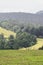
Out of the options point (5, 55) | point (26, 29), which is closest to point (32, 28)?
point (26, 29)

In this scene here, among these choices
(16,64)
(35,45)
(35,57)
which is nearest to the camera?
(16,64)

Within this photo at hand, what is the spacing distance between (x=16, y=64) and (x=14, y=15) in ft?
428

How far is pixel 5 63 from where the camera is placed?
4453cm

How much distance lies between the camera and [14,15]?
172875 mm

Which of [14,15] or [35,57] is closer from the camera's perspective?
[35,57]

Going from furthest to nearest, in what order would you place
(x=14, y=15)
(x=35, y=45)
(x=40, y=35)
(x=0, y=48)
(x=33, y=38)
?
(x=14, y=15) < (x=40, y=35) < (x=33, y=38) < (x=35, y=45) < (x=0, y=48)

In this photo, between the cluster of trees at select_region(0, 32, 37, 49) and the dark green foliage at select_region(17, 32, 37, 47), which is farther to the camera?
the dark green foliage at select_region(17, 32, 37, 47)

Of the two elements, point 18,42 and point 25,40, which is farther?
point 25,40

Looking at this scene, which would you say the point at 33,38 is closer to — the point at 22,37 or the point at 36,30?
the point at 22,37

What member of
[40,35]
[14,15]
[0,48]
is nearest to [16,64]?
[0,48]

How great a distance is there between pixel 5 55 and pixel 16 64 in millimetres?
10549

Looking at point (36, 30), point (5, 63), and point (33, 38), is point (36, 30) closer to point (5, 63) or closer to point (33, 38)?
point (33, 38)

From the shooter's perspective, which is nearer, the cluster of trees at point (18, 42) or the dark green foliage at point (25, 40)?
the cluster of trees at point (18, 42)

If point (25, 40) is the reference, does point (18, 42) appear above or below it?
below
